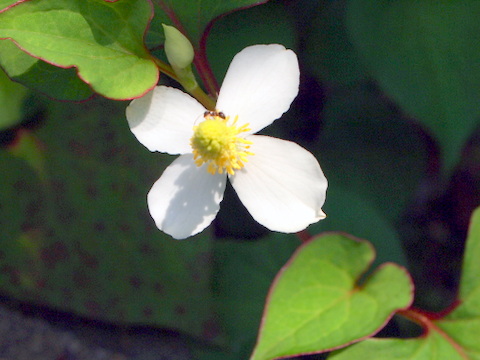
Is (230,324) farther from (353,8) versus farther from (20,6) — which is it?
(20,6)

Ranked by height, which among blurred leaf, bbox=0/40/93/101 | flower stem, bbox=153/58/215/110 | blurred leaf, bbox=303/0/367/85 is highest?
flower stem, bbox=153/58/215/110

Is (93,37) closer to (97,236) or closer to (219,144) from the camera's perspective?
(219,144)

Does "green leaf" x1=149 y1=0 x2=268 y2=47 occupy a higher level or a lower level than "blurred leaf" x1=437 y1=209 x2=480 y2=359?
higher

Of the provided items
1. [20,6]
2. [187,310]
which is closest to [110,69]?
[20,6]

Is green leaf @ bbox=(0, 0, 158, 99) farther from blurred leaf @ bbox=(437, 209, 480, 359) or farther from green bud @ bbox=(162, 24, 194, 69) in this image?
blurred leaf @ bbox=(437, 209, 480, 359)

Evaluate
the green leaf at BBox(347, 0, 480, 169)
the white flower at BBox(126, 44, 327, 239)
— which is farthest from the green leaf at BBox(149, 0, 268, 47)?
the green leaf at BBox(347, 0, 480, 169)

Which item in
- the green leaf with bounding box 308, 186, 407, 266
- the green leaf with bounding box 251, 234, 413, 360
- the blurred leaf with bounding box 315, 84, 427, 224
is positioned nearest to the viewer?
the green leaf with bounding box 251, 234, 413, 360

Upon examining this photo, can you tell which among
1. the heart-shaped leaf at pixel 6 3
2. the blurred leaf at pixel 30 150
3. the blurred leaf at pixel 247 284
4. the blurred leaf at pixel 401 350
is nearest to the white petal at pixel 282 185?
the blurred leaf at pixel 401 350

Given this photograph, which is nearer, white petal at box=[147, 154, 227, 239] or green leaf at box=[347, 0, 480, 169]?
white petal at box=[147, 154, 227, 239]

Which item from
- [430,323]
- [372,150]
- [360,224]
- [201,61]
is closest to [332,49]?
[372,150]
